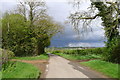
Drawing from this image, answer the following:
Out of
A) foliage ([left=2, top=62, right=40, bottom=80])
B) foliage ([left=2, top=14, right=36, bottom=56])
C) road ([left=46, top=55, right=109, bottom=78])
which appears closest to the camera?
foliage ([left=2, top=62, right=40, bottom=80])

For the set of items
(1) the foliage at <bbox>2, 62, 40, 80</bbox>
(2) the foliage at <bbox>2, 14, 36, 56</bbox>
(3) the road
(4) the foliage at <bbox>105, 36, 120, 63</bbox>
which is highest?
(2) the foliage at <bbox>2, 14, 36, 56</bbox>

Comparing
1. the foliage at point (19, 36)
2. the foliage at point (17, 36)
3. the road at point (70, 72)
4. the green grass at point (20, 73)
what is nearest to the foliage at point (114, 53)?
the road at point (70, 72)

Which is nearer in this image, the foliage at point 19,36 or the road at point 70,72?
the road at point 70,72

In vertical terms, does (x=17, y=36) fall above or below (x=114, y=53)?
above

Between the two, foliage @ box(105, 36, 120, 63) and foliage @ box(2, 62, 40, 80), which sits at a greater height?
foliage @ box(105, 36, 120, 63)

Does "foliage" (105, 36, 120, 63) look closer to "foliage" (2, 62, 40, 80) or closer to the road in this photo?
the road

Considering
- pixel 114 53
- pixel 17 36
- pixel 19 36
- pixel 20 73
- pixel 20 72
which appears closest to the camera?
pixel 20 73

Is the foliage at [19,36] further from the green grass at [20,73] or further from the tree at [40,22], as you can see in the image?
the green grass at [20,73]

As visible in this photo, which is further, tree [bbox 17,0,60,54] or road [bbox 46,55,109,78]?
tree [bbox 17,0,60,54]

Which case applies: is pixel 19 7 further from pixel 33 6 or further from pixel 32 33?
pixel 32 33

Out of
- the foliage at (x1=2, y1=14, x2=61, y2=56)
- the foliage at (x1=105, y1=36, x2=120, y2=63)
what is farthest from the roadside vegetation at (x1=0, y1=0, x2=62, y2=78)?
the foliage at (x1=105, y1=36, x2=120, y2=63)

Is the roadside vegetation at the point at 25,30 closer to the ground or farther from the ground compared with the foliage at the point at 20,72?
farther from the ground

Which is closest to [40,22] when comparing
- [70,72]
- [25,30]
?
[25,30]

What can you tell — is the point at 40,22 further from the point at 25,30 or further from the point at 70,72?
the point at 70,72
